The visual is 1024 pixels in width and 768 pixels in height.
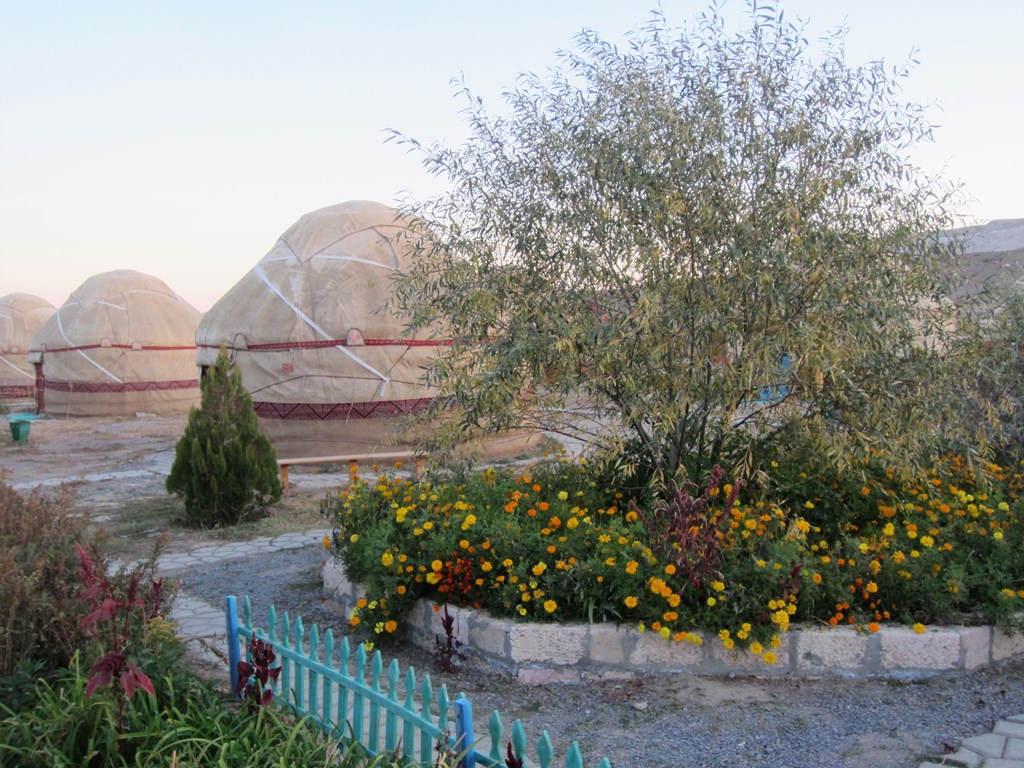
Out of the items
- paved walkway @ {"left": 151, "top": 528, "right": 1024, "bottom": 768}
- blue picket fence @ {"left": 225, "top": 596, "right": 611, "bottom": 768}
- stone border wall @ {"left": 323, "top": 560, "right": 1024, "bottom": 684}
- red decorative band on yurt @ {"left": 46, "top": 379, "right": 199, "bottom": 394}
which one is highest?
red decorative band on yurt @ {"left": 46, "top": 379, "right": 199, "bottom": 394}

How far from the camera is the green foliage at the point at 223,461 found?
8250mm

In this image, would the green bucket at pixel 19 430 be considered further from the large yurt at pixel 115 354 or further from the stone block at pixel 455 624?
the stone block at pixel 455 624

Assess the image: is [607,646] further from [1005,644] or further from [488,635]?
[1005,644]

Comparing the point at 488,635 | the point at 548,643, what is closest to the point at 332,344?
the point at 488,635

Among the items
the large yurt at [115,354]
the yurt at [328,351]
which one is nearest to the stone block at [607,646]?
the yurt at [328,351]

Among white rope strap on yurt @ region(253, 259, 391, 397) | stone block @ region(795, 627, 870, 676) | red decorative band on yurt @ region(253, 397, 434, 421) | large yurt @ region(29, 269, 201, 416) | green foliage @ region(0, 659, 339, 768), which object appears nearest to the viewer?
green foliage @ region(0, 659, 339, 768)

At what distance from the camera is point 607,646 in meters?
4.14

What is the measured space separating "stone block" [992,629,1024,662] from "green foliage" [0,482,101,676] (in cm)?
411

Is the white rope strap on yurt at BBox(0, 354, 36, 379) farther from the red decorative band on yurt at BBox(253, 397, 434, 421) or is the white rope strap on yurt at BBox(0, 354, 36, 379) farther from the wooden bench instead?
the wooden bench

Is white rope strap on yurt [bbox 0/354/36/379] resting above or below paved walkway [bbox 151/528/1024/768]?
above

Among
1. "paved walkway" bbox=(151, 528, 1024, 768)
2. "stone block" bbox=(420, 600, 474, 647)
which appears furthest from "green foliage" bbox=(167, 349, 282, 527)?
"stone block" bbox=(420, 600, 474, 647)

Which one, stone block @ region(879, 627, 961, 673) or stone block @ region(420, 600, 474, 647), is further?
stone block @ region(420, 600, 474, 647)

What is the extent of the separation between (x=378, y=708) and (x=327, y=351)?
9.52m

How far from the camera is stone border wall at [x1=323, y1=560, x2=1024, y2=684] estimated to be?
4113 mm
